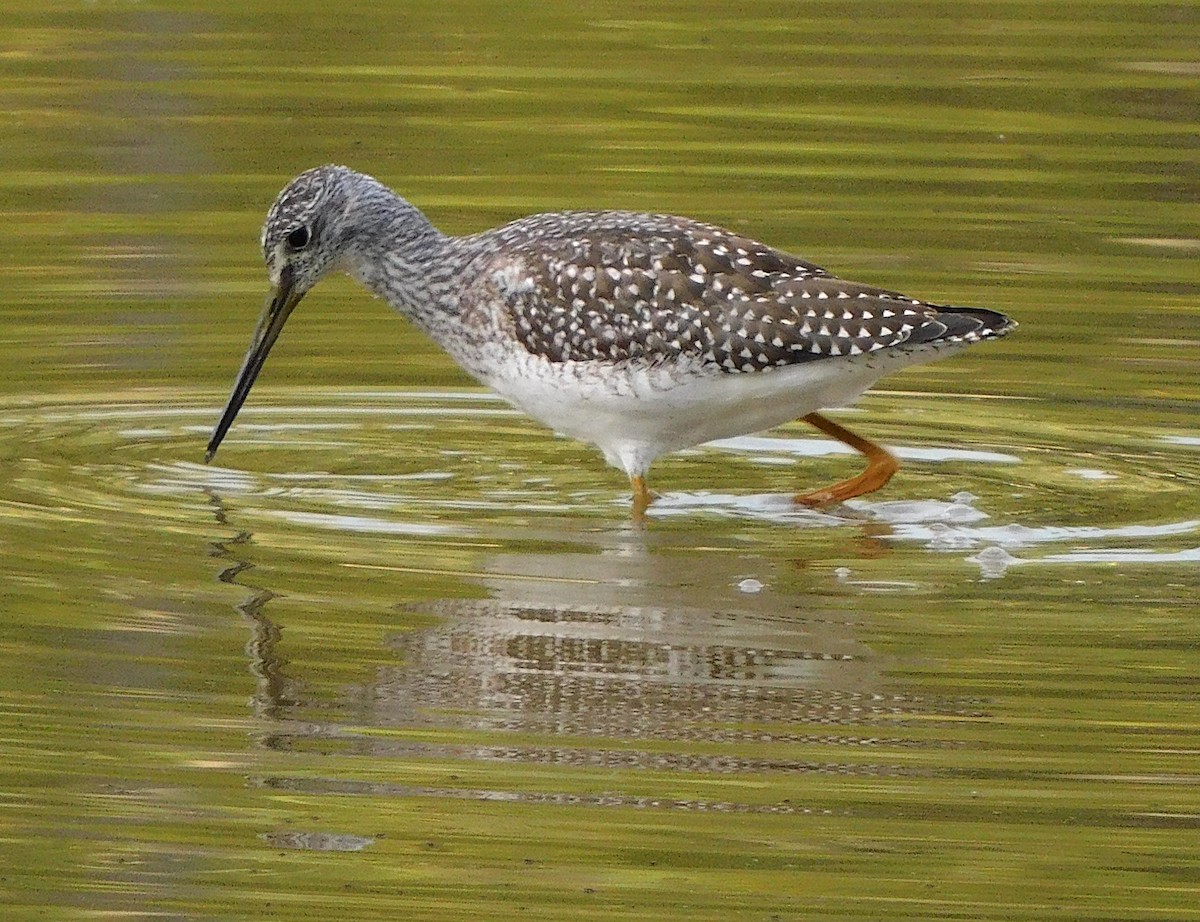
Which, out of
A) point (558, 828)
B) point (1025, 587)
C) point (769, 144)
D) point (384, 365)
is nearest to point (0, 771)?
point (558, 828)

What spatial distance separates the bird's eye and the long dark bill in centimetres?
12

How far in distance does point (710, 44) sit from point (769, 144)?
2.39 metres

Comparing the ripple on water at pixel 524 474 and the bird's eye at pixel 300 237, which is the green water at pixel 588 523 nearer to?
the ripple on water at pixel 524 474

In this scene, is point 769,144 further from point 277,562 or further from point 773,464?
point 277,562

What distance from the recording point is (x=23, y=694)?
8.33 metres

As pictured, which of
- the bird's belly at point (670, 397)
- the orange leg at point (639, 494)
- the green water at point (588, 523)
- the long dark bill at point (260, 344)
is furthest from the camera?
the long dark bill at point (260, 344)

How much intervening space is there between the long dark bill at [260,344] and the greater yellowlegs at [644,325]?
0.04ft

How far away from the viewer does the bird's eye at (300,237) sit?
11.3 m

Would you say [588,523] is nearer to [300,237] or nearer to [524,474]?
[524,474]

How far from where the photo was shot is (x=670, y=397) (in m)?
10.6

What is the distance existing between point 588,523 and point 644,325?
2.71 ft

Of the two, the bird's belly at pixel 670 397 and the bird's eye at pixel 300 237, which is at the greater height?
the bird's eye at pixel 300 237

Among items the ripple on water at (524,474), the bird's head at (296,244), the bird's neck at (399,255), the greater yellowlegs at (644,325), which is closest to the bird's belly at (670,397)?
the greater yellowlegs at (644,325)

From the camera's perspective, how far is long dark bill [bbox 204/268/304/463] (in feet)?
37.5
